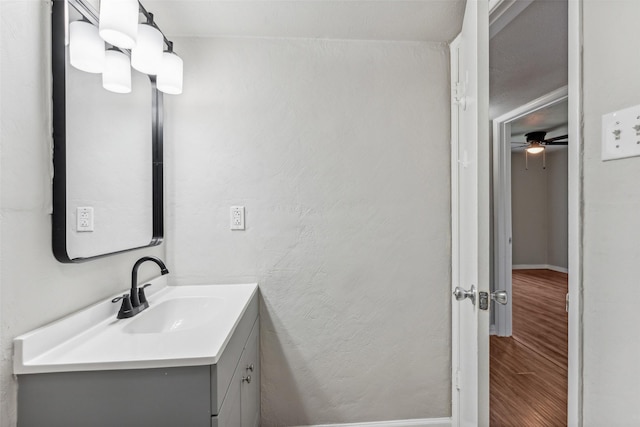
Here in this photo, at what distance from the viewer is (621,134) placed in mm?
766

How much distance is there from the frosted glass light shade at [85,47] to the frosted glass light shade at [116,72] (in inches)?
2.0

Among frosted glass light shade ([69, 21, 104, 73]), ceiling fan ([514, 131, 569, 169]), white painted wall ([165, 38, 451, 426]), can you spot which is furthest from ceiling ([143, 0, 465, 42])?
ceiling fan ([514, 131, 569, 169])

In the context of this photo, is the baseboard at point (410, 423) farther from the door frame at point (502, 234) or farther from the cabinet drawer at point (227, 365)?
the door frame at point (502, 234)

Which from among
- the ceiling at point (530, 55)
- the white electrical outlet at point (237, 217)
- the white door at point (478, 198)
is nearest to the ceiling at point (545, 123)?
the ceiling at point (530, 55)

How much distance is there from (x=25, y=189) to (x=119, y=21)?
620mm

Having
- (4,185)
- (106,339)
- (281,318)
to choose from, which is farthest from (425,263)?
(4,185)

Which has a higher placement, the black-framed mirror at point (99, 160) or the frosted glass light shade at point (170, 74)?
the frosted glass light shade at point (170, 74)

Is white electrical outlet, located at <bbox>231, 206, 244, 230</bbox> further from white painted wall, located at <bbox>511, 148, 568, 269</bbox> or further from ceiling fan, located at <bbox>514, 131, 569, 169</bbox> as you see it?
white painted wall, located at <bbox>511, 148, 568, 269</bbox>

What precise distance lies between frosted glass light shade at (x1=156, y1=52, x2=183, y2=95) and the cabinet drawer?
3.55ft

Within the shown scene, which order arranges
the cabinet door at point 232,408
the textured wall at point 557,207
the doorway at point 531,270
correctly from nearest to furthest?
1. the cabinet door at point 232,408
2. the doorway at point 531,270
3. the textured wall at point 557,207

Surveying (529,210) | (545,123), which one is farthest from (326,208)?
(529,210)

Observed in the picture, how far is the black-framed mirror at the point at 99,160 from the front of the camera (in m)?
0.93

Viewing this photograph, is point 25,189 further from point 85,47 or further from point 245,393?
point 245,393

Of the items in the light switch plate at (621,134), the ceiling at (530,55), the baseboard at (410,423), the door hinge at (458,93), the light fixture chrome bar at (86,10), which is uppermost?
the ceiling at (530,55)
